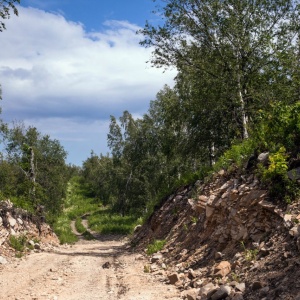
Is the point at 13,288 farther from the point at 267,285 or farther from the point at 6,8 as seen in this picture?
the point at 6,8

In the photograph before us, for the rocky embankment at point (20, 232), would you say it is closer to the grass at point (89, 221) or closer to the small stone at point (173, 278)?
the grass at point (89, 221)

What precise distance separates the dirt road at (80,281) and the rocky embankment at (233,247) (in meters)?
0.62

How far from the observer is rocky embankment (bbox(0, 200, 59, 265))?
51.1ft

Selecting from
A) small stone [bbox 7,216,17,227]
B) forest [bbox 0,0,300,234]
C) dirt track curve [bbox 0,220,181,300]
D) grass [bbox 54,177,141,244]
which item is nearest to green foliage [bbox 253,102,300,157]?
forest [bbox 0,0,300,234]

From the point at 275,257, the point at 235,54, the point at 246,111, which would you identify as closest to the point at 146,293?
the point at 275,257

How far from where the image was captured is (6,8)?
41.2 ft

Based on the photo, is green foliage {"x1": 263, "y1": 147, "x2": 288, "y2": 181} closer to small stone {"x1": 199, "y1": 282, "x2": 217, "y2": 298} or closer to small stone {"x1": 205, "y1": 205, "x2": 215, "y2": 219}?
small stone {"x1": 205, "y1": 205, "x2": 215, "y2": 219}

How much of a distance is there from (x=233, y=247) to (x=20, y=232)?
1239 cm

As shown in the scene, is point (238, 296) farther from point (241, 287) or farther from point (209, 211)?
point (209, 211)

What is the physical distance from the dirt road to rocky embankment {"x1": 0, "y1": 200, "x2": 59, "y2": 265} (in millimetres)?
1922

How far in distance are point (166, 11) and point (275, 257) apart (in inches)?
632

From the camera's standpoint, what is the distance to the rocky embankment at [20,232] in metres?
15.6

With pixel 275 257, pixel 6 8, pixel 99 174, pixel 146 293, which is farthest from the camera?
pixel 99 174

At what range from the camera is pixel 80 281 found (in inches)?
389
